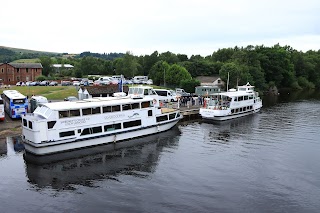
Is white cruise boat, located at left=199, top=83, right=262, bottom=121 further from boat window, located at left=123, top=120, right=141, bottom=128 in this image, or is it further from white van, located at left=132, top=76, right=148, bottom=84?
white van, located at left=132, top=76, right=148, bottom=84

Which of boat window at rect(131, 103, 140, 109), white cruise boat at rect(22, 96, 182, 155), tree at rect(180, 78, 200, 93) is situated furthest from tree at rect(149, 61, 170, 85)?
boat window at rect(131, 103, 140, 109)

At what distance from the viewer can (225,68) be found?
104 m

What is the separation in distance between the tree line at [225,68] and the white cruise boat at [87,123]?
1848 inches

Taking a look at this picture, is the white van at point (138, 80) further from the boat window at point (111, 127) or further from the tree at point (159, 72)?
the boat window at point (111, 127)

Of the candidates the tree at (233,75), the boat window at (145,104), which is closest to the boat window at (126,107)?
the boat window at (145,104)

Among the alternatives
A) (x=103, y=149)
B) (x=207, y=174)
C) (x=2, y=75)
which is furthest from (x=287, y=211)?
(x=2, y=75)

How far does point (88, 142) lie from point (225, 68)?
239 ft

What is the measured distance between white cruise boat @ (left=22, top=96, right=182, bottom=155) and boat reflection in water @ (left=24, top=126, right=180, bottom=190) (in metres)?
1.12

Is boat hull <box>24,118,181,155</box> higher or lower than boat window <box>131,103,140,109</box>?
lower

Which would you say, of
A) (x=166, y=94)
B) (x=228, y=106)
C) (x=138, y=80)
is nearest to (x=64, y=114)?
(x=166, y=94)

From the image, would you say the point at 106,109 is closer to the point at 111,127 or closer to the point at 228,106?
the point at 111,127

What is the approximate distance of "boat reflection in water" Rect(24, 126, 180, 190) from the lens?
31.0 meters

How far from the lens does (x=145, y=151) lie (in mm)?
40062

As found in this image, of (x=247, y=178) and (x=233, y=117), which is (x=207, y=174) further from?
(x=233, y=117)
